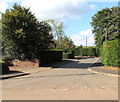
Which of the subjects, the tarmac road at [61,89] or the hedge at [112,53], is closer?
the tarmac road at [61,89]

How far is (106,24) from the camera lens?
174 ft

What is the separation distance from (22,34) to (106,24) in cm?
4002

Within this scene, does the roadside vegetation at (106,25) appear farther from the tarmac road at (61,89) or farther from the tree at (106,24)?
the tarmac road at (61,89)

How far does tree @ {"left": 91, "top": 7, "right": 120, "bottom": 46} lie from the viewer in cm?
4948

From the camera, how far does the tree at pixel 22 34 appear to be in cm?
1916

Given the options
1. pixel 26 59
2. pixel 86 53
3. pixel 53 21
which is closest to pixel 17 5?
pixel 26 59

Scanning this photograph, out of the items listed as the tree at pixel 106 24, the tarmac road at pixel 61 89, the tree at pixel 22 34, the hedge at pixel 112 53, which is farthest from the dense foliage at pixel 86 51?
the tarmac road at pixel 61 89

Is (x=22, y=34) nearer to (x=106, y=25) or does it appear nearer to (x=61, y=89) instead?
(x=61, y=89)

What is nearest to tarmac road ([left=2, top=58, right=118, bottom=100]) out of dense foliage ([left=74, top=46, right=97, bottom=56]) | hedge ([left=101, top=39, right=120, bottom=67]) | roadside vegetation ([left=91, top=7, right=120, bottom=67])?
hedge ([left=101, top=39, right=120, bottom=67])

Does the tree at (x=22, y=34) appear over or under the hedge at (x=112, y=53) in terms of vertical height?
over

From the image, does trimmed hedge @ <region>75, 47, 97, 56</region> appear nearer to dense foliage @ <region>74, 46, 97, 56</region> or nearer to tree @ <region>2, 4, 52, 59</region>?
dense foliage @ <region>74, 46, 97, 56</region>

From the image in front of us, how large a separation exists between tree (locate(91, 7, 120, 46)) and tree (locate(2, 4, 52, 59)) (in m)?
30.3

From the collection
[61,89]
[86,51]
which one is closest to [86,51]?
[86,51]

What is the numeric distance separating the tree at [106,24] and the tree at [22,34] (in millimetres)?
30292
